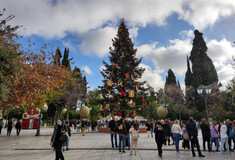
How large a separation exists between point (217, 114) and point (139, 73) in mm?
24535

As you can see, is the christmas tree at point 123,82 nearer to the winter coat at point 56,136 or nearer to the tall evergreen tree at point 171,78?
the winter coat at point 56,136

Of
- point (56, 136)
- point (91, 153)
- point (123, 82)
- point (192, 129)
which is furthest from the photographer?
point (123, 82)

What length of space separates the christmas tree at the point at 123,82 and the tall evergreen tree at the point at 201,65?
80.9 feet

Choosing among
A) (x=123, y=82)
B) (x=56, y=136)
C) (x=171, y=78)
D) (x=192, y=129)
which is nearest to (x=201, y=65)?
(x=171, y=78)

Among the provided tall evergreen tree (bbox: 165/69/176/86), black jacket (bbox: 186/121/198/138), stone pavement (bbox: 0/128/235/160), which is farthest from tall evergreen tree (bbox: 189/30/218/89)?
black jacket (bbox: 186/121/198/138)

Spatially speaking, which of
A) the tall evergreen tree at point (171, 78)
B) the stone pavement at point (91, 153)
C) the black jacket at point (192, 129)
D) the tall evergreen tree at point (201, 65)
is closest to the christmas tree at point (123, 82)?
the stone pavement at point (91, 153)

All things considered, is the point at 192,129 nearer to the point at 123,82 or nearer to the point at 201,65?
the point at 123,82

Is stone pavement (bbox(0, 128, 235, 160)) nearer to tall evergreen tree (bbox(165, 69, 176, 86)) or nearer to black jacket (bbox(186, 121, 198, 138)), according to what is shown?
black jacket (bbox(186, 121, 198, 138))

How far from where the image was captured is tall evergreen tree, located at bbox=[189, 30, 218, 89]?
136 feet

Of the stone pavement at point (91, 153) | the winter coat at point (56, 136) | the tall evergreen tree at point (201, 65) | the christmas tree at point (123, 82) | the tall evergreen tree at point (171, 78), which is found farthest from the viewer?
the tall evergreen tree at point (171, 78)

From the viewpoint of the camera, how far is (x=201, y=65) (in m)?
42.9

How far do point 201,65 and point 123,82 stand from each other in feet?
96.2

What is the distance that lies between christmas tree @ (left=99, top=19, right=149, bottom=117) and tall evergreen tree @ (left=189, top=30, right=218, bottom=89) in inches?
971

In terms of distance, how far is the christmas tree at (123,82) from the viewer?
72.5ft
